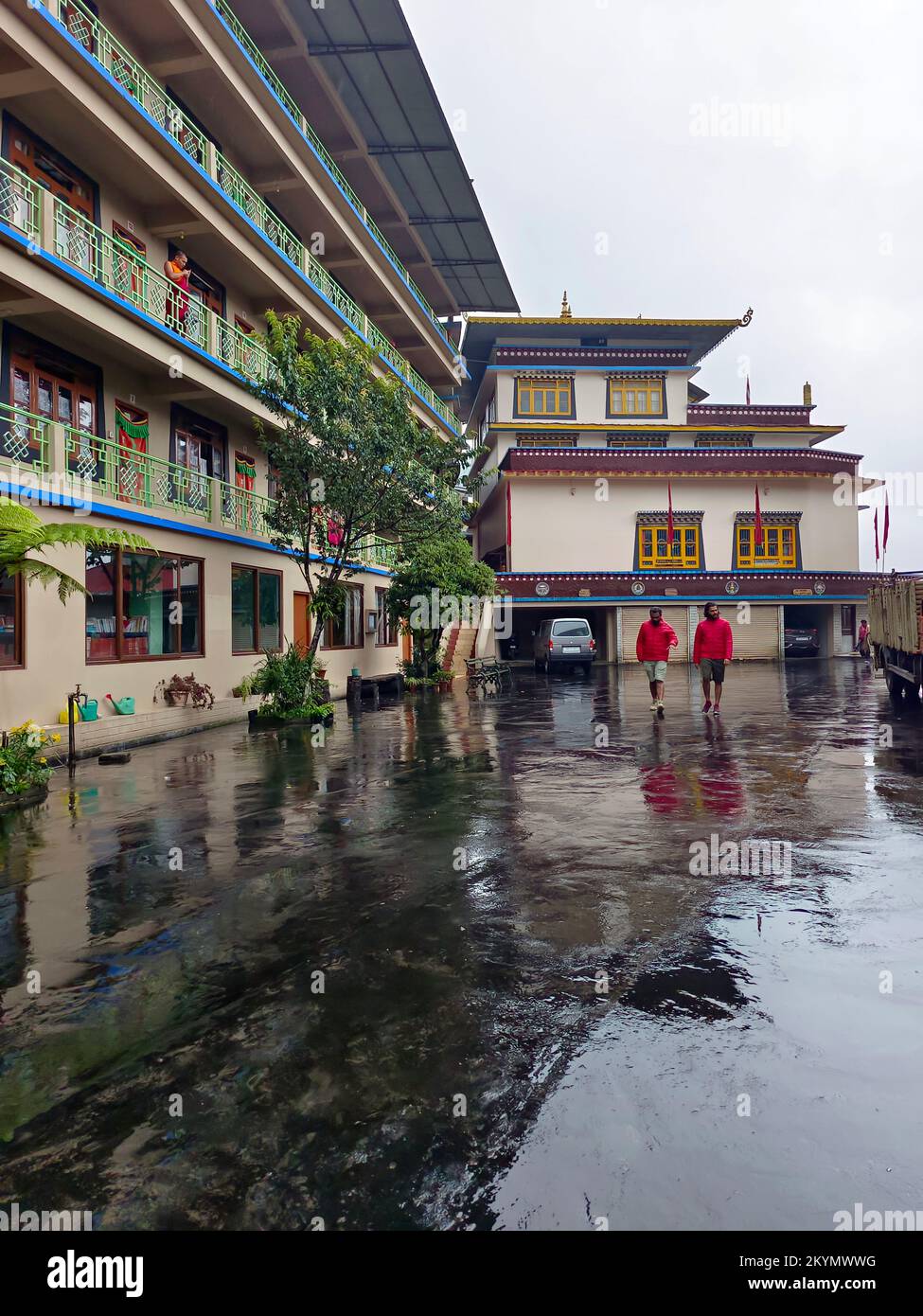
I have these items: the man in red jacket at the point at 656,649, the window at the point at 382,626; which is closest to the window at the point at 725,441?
the window at the point at 382,626

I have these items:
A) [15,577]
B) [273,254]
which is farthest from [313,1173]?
[273,254]

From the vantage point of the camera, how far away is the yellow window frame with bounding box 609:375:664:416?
4012 centimetres

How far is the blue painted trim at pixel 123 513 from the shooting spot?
11.8 m

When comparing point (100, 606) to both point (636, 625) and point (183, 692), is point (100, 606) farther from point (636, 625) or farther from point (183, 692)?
point (636, 625)

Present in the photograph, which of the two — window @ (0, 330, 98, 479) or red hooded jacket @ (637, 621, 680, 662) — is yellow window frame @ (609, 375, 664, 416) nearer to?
red hooded jacket @ (637, 621, 680, 662)

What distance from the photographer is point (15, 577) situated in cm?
1194

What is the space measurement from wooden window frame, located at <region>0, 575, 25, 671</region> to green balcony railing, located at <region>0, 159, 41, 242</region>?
4.89 m

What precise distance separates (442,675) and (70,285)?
14742 millimetres

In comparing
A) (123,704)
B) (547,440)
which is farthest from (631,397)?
(123,704)

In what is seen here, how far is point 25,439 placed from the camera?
12.7 m

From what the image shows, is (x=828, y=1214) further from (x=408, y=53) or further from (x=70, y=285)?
(x=408, y=53)

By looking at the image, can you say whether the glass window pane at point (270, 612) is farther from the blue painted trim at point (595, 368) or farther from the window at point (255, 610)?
the blue painted trim at point (595, 368)

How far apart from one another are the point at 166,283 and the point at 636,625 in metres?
25.6
